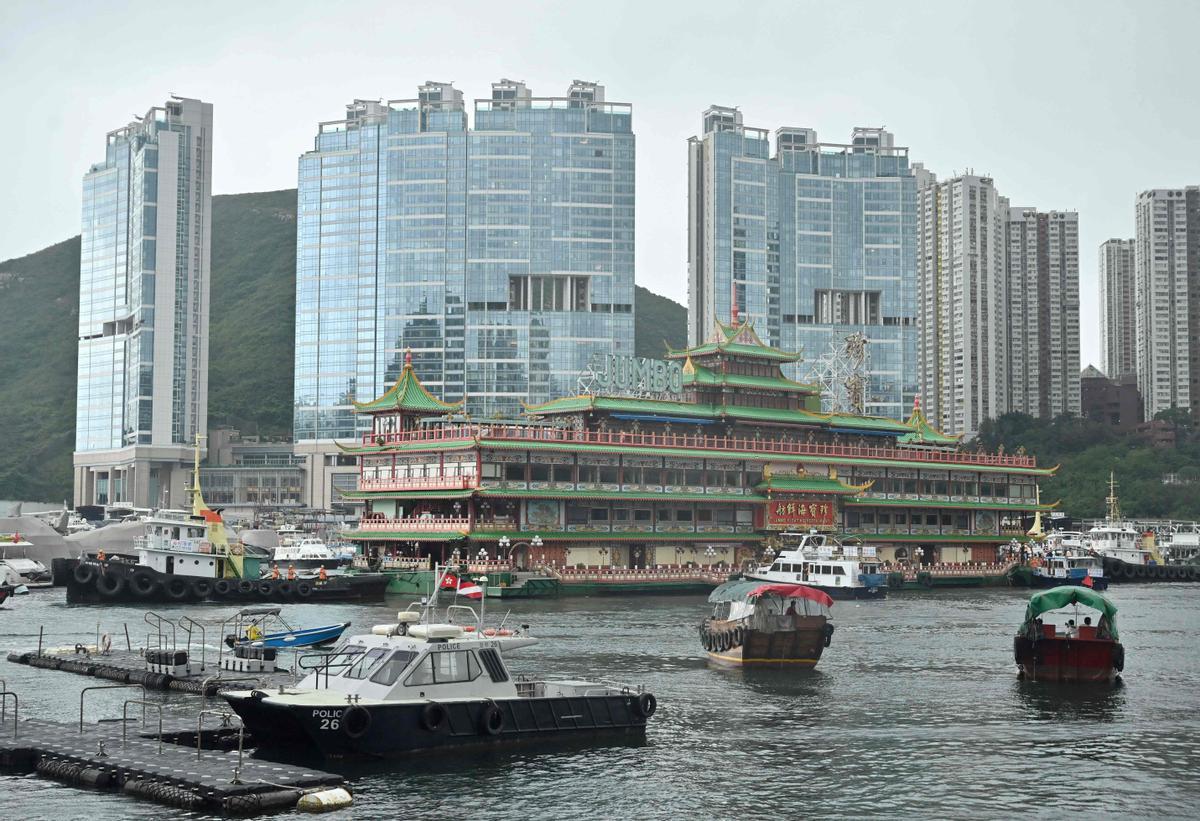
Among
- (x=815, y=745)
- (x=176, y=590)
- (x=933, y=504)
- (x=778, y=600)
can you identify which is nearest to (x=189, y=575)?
(x=176, y=590)

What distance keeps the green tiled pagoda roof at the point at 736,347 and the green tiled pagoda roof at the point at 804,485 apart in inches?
398

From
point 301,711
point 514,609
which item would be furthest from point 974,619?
point 301,711

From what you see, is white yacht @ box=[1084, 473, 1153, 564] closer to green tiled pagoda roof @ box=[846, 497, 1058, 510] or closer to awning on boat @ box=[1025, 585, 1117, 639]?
green tiled pagoda roof @ box=[846, 497, 1058, 510]

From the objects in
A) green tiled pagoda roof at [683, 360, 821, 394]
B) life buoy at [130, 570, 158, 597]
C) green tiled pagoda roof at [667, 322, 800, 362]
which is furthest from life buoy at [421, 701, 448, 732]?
green tiled pagoda roof at [667, 322, 800, 362]

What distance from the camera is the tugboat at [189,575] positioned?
80312mm

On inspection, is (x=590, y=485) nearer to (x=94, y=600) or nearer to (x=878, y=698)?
(x=94, y=600)

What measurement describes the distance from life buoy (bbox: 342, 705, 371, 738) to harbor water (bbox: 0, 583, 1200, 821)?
847 mm

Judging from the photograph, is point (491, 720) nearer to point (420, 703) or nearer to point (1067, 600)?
point (420, 703)

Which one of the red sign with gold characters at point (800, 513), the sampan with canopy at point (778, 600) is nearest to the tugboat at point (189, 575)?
the red sign with gold characters at point (800, 513)

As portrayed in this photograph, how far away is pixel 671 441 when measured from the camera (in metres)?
105

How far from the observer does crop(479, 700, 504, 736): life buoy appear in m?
34.2

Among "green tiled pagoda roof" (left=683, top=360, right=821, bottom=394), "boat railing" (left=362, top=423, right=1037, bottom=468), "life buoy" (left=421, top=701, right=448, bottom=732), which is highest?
"green tiled pagoda roof" (left=683, top=360, right=821, bottom=394)

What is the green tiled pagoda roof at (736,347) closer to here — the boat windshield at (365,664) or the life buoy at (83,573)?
the life buoy at (83,573)

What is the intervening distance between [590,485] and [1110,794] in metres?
69.6
